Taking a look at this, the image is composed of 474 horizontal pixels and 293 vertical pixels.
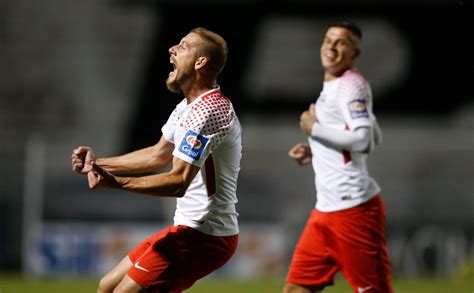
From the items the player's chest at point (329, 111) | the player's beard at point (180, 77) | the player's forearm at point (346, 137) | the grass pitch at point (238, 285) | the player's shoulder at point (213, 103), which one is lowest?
the grass pitch at point (238, 285)

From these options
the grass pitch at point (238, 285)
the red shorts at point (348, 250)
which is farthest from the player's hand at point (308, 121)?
the grass pitch at point (238, 285)

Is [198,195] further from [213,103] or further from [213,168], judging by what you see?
[213,103]

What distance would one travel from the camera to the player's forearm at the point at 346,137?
5.23 m

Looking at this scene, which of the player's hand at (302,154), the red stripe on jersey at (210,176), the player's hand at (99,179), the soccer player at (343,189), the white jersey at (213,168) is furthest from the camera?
the player's hand at (302,154)

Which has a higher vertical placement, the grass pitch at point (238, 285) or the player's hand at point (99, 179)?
the player's hand at point (99, 179)

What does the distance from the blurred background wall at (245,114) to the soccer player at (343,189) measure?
21.9 feet

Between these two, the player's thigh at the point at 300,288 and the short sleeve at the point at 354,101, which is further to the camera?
the player's thigh at the point at 300,288

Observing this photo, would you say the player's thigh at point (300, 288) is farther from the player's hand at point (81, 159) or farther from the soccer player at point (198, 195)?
the player's hand at point (81, 159)

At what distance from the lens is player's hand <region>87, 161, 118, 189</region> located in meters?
4.12


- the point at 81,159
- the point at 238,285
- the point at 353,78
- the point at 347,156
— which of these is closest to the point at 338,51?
the point at 353,78

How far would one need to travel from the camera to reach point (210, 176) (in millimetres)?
4637

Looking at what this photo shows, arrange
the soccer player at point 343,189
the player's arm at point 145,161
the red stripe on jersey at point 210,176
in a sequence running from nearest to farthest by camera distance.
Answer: the red stripe on jersey at point 210,176
the player's arm at point 145,161
the soccer player at point 343,189

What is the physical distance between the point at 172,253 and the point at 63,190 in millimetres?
8481

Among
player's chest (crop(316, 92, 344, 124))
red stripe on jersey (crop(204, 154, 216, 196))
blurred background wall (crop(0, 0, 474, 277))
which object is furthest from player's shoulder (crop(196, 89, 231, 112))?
blurred background wall (crop(0, 0, 474, 277))
